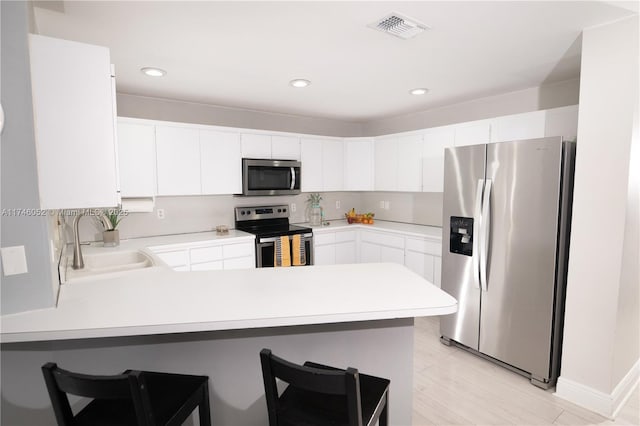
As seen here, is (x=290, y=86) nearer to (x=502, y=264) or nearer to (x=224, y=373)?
(x=502, y=264)

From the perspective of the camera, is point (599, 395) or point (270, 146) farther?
point (270, 146)

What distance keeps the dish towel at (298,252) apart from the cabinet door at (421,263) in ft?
3.93

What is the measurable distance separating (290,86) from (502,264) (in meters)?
2.37

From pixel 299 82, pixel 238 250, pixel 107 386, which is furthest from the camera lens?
pixel 238 250

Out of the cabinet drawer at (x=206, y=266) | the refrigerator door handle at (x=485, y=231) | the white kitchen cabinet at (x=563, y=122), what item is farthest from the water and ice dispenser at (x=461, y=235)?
the cabinet drawer at (x=206, y=266)

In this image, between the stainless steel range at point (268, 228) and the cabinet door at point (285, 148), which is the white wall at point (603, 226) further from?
the cabinet door at point (285, 148)

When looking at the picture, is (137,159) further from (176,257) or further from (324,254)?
(324,254)

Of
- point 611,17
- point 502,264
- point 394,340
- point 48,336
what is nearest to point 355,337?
point 394,340

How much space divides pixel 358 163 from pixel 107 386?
4.30 meters

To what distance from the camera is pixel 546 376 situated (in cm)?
252

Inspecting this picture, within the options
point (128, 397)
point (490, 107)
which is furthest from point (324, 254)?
point (128, 397)

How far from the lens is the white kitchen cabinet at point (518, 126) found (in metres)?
3.19

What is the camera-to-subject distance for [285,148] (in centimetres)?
446

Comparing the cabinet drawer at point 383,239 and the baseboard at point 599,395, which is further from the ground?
the cabinet drawer at point 383,239
